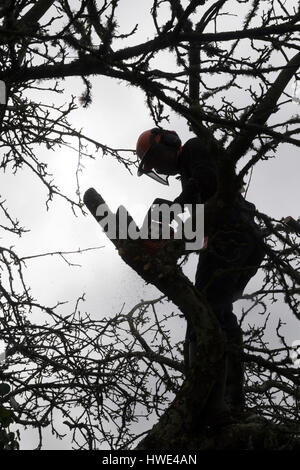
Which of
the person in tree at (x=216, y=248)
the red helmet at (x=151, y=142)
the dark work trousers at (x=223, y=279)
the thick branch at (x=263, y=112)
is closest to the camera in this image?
the thick branch at (x=263, y=112)

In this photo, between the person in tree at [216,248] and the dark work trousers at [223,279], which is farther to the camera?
the dark work trousers at [223,279]

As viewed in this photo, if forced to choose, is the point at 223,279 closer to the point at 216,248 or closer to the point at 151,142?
the point at 216,248

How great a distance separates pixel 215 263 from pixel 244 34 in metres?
1.61

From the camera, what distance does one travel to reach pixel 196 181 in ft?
10.6

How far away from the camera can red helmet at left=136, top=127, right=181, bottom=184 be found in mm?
3793

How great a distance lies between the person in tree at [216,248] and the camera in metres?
2.92

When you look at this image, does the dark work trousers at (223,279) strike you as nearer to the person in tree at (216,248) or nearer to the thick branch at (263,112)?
the person in tree at (216,248)

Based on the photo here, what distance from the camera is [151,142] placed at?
384cm

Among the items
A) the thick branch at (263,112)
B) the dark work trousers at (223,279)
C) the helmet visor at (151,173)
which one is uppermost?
the helmet visor at (151,173)

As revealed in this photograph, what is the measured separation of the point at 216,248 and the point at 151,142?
40.9 inches

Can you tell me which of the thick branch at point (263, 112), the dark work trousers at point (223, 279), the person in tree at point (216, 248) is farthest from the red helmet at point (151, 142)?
the thick branch at point (263, 112)

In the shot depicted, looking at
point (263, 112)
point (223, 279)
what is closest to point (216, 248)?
point (223, 279)
